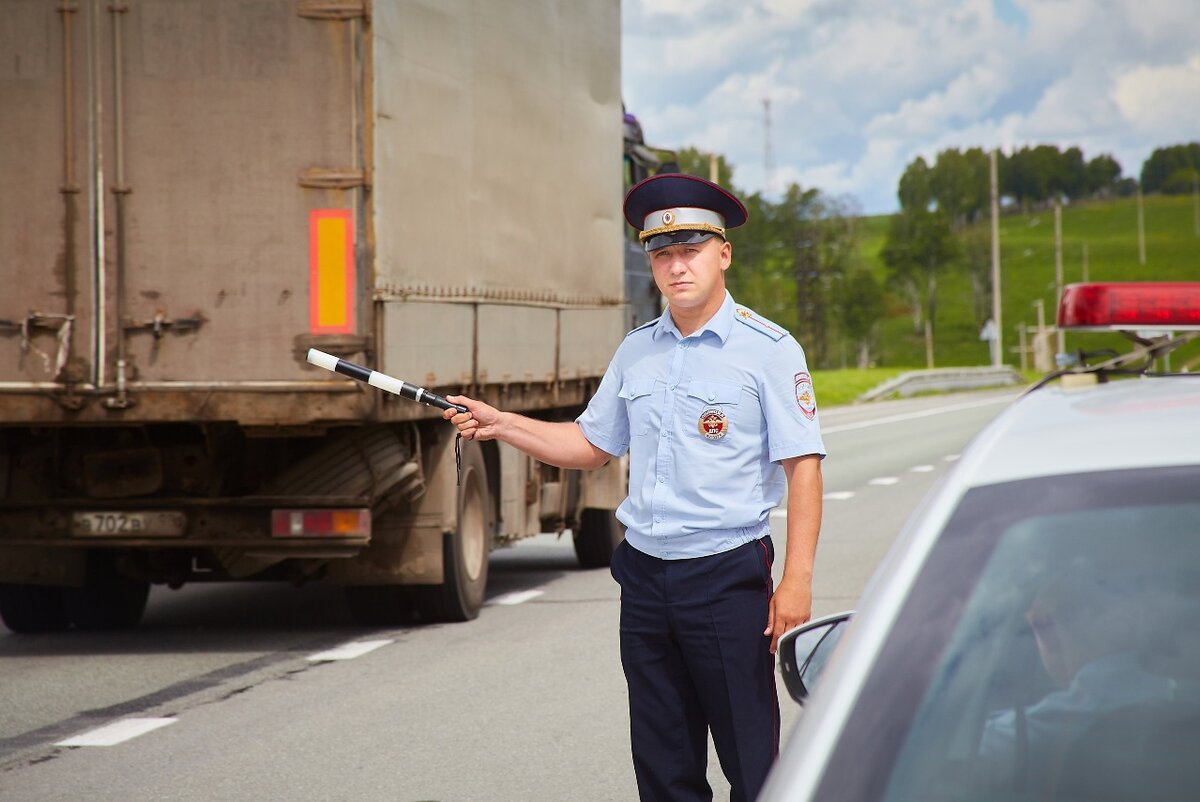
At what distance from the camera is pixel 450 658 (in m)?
9.69

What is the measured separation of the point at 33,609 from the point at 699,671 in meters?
7.65

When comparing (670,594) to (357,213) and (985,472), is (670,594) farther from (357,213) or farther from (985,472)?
(357,213)

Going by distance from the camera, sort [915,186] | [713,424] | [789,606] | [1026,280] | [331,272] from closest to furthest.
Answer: [789,606] < [713,424] < [331,272] < [1026,280] < [915,186]

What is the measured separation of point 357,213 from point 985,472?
6874 millimetres

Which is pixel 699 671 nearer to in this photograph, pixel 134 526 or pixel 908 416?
pixel 134 526

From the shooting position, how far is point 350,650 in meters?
10.1

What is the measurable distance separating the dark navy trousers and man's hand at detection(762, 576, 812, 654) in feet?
0.19

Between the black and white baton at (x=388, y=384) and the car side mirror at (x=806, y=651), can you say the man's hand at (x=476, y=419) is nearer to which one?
the black and white baton at (x=388, y=384)

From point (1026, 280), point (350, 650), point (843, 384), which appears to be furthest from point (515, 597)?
point (1026, 280)

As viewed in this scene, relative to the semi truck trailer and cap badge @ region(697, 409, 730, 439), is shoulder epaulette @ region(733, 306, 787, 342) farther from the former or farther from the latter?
the semi truck trailer

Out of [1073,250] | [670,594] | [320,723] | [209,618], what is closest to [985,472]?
[670,594]

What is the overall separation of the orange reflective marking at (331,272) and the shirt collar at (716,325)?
4.90 m

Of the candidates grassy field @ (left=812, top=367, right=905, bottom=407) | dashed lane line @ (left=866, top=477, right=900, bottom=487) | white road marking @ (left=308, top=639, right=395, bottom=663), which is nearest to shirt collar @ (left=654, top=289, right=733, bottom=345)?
white road marking @ (left=308, top=639, right=395, bottom=663)

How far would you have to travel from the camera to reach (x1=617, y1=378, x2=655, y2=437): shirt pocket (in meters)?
4.39
